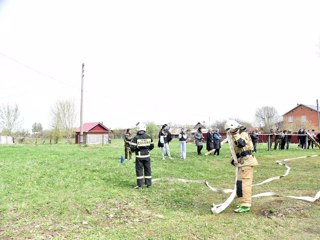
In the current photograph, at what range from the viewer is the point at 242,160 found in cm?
750

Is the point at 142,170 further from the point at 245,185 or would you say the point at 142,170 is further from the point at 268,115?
the point at 268,115

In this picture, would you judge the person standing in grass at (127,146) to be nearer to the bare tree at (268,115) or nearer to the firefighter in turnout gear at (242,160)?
the firefighter in turnout gear at (242,160)

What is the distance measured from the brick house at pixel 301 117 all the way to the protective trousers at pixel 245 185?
69.0 meters

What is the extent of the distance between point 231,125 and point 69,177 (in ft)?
18.9

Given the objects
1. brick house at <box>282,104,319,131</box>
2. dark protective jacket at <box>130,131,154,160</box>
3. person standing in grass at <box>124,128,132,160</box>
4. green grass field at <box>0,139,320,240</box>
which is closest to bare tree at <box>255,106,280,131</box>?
brick house at <box>282,104,319,131</box>

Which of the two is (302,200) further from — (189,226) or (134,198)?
(134,198)

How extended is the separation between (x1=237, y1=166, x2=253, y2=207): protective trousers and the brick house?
69.0 meters

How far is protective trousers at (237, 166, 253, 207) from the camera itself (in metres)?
7.09

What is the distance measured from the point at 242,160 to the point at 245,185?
0.59 meters

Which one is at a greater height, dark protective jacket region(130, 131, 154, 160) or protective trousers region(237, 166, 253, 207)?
dark protective jacket region(130, 131, 154, 160)

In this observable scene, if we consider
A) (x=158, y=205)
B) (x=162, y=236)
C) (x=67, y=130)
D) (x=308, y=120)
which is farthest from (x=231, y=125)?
(x=308, y=120)

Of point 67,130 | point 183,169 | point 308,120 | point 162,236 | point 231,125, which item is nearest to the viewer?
point 162,236

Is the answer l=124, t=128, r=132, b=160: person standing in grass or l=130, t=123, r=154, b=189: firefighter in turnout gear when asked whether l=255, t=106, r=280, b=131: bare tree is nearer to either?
l=124, t=128, r=132, b=160: person standing in grass

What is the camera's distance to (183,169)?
1377cm
